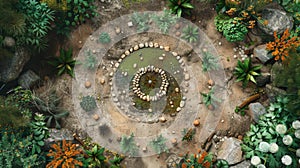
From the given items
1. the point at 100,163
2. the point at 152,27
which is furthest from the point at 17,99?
the point at 152,27

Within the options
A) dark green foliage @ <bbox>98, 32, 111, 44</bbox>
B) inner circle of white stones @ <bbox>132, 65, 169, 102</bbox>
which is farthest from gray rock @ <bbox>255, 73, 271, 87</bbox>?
dark green foliage @ <bbox>98, 32, 111, 44</bbox>

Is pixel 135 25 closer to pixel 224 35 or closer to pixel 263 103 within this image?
pixel 224 35

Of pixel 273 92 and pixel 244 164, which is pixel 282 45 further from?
pixel 244 164

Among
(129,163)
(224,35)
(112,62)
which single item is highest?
(224,35)

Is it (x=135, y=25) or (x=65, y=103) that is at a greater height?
(x=135, y=25)

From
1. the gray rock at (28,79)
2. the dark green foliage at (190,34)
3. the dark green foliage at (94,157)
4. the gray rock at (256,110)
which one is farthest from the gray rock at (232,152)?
the gray rock at (28,79)

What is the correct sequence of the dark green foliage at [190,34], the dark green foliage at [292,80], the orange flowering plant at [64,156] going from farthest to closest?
1. the dark green foliage at [190,34]
2. the orange flowering plant at [64,156]
3. the dark green foliage at [292,80]

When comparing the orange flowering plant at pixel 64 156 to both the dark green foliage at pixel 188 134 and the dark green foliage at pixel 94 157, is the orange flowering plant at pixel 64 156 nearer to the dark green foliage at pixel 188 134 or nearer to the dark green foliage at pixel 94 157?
the dark green foliage at pixel 94 157
